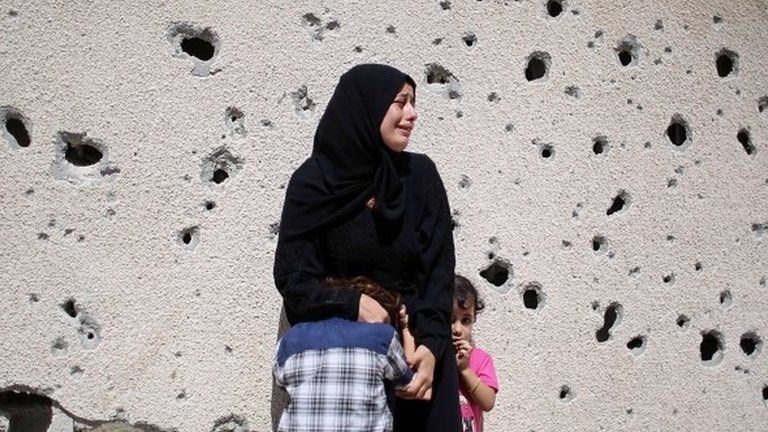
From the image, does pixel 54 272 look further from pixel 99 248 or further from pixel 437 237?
pixel 437 237

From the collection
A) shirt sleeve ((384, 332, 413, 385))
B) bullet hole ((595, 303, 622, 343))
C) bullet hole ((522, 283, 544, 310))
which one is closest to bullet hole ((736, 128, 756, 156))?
bullet hole ((595, 303, 622, 343))

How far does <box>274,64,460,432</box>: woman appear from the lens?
6.95ft

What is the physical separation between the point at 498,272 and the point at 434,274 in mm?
804

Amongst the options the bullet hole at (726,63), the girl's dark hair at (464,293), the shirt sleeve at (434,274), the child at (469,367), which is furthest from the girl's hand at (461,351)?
the bullet hole at (726,63)

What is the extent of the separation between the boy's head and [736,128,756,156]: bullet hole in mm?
1255

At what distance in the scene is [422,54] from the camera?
9.36 feet

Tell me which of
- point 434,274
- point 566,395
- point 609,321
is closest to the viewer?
point 434,274

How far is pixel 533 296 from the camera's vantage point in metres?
2.98

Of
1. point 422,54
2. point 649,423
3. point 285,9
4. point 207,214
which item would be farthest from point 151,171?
point 649,423

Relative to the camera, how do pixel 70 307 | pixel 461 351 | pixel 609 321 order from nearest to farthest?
pixel 461 351 < pixel 70 307 < pixel 609 321

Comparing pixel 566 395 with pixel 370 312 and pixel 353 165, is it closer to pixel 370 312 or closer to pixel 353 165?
pixel 370 312

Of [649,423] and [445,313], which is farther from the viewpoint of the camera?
[649,423]

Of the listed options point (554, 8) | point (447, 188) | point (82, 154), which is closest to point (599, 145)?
point (554, 8)

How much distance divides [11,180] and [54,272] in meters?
0.27
